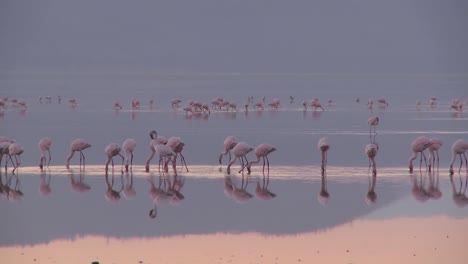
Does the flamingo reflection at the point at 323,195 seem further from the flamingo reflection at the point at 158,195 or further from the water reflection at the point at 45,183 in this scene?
the water reflection at the point at 45,183

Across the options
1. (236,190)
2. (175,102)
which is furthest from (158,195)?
(175,102)

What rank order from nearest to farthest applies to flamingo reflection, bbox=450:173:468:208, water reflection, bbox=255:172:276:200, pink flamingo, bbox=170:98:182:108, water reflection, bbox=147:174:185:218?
flamingo reflection, bbox=450:173:468:208, water reflection, bbox=147:174:185:218, water reflection, bbox=255:172:276:200, pink flamingo, bbox=170:98:182:108

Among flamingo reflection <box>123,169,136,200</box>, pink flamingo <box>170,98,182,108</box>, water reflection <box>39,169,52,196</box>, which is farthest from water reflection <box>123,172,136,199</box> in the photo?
pink flamingo <box>170,98,182,108</box>

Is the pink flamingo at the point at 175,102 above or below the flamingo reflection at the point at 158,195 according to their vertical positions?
above

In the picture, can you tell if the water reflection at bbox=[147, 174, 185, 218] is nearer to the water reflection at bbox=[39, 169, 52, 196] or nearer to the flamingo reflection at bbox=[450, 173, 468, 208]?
the water reflection at bbox=[39, 169, 52, 196]

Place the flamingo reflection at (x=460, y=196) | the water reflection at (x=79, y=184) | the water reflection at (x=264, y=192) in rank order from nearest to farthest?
the flamingo reflection at (x=460, y=196)
the water reflection at (x=264, y=192)
the water reflection at (x=79, y=184)

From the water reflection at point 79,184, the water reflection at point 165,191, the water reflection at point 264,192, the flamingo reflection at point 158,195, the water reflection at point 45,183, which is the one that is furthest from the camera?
the water reflection at point 79,184

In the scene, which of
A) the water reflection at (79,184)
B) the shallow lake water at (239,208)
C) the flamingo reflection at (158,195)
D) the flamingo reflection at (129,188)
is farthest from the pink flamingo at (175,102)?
the flamingo reflection at (158,195)

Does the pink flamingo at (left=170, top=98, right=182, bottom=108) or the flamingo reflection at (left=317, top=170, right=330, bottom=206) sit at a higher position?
the pink flamingo at (left=170, top=98, right=182, bottom=108)

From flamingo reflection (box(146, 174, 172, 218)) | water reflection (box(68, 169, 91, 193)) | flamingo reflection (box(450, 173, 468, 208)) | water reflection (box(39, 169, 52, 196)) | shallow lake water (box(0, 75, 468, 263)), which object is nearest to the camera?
shallow lake water (box(0, 75, 468, 263))

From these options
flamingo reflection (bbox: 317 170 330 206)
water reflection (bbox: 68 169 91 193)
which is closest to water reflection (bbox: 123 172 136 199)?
water reflection (bbox: 68 169 91 193)

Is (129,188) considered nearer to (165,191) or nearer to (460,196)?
(165,191)

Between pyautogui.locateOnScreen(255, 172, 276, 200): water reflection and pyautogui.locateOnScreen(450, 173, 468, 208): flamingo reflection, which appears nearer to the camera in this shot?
pyautogui.locateOnScreen(450, 173, 468, 208): flamingo reflection

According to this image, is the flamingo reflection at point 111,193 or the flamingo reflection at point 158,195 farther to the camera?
the flamingo reflection at point 111,193
